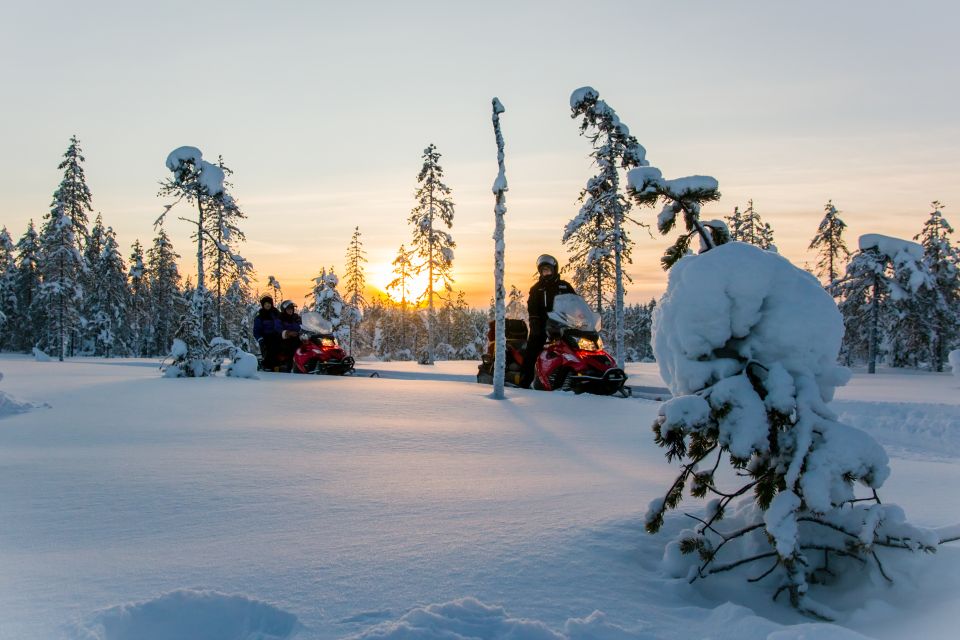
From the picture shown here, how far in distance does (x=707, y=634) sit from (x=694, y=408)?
1.07m

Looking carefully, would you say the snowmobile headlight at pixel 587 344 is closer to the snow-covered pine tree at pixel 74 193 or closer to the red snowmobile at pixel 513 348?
the red snowmobile at pixel 513 348

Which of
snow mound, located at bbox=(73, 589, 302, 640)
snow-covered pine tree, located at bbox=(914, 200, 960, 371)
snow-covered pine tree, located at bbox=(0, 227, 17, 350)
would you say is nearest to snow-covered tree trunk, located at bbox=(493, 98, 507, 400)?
snow mound, located at bbox=(73, 589, 302, 640)

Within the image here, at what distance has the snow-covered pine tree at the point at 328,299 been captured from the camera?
1831 inches

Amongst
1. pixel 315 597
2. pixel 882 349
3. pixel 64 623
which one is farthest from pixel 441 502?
pixel 882 349

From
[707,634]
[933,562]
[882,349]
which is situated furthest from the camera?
[882,349]

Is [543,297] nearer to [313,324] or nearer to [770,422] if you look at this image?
[313,324]

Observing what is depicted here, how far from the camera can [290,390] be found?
1221cm

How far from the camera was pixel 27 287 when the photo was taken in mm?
48281

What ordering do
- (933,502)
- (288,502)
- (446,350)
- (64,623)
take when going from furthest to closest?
(446,350) → (933,502) → (288,502) → (64,623)

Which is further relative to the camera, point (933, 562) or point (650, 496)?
point (650, 496)

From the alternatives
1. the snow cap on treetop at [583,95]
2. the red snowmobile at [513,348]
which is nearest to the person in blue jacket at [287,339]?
the red snowmobile at [513,348]

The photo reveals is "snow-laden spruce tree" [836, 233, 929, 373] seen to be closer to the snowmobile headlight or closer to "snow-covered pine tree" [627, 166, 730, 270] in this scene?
the snowmobile headlight

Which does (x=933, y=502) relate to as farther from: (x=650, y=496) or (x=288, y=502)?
(x=288, y=502)

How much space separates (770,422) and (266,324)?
17.6m
